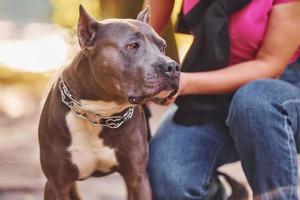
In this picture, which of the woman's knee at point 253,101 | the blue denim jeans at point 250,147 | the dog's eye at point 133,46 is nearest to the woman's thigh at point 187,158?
the blue denim jeans at point 250,147

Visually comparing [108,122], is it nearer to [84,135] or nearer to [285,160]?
[84,135]

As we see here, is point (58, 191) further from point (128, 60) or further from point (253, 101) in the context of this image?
point (253, 101)

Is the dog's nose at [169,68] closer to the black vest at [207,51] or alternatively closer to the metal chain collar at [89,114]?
the metal chain collar at [89,114]

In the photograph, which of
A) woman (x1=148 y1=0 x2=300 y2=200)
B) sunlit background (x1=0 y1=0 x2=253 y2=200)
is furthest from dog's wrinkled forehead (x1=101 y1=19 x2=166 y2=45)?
woman (x1=148 y1=0 x2=300 y2=200)

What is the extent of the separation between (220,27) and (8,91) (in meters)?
3.97

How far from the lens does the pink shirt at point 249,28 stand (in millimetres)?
2653

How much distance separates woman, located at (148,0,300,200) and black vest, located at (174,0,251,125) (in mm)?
30

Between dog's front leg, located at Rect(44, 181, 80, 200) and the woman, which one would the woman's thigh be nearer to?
the woman

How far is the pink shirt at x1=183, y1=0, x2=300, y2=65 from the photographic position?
104 inches

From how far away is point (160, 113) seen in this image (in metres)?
5.09

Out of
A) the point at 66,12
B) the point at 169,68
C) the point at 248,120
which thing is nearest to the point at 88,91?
the point at 169,68

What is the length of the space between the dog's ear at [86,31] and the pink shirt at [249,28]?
2.13ft

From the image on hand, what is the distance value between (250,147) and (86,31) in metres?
0.73

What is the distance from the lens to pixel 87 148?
2457 mm
